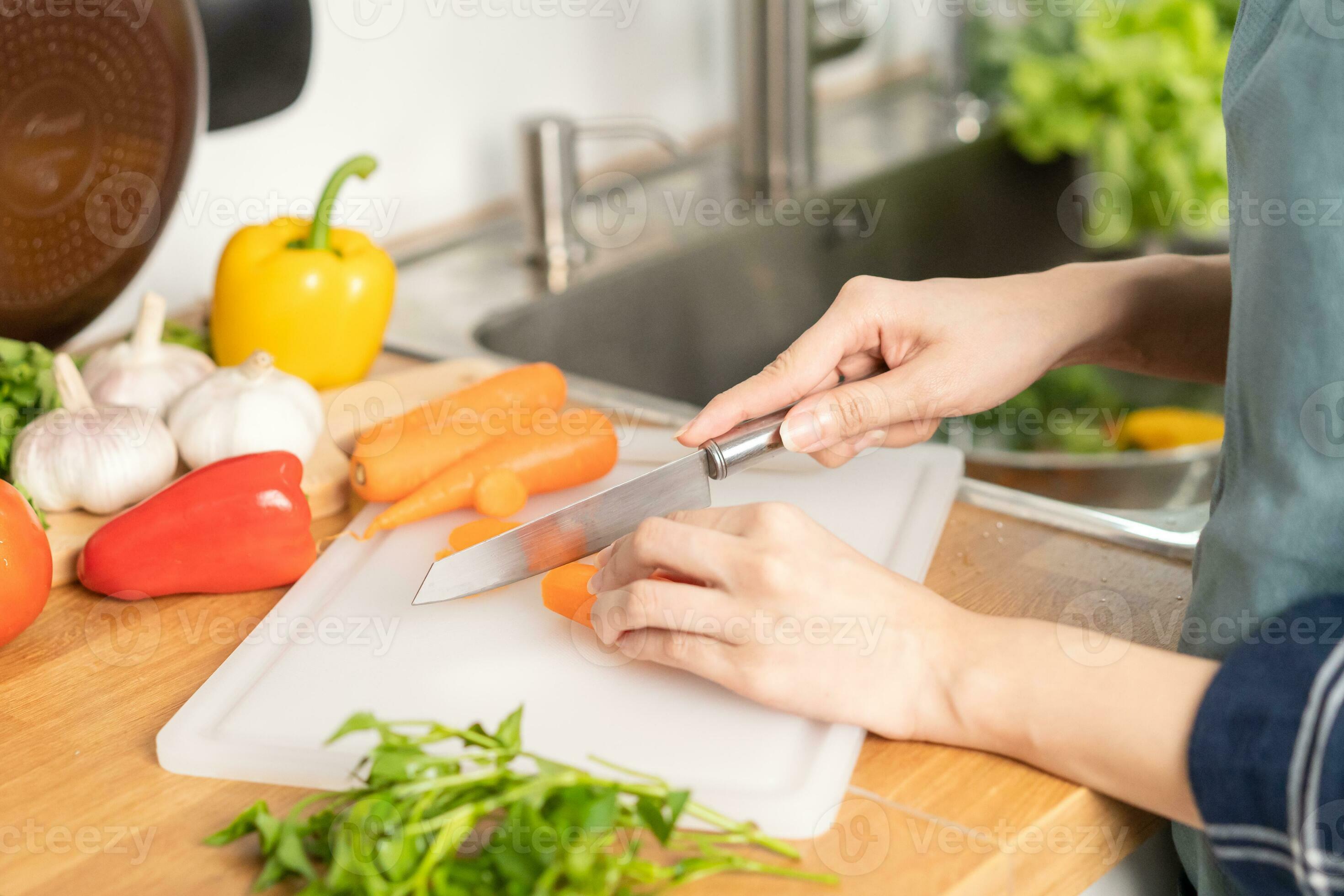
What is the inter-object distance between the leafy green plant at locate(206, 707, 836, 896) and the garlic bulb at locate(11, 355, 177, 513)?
0.36 meters

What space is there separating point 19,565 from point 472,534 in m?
0.28

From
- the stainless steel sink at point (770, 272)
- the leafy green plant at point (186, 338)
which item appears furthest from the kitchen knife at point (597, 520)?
the stainless steel sink at point (770, 272)

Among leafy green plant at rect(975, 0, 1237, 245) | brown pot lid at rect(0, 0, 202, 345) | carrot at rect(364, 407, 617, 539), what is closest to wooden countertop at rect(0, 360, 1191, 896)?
carrot at rect(364, 407, 617, 539)

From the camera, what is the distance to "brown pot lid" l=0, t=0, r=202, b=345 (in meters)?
0.86

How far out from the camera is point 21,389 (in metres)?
0.92

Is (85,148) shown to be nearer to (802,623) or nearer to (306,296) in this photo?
(306,296)

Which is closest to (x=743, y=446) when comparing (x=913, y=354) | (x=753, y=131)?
(x=913, y=354)

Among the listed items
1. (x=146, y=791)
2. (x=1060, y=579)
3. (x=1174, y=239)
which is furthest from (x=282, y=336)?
(x=1174, y=239)

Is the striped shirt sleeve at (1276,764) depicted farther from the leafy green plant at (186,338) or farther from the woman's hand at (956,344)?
the leafy green plant at (186,338)

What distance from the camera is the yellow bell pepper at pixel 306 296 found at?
3.53 ft

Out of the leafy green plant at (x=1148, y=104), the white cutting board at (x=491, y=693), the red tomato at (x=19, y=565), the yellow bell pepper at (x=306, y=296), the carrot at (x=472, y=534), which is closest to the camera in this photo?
the white cutting board at (x=491, y=693)

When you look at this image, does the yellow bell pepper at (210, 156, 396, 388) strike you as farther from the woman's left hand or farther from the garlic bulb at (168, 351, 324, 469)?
the woman's left hand

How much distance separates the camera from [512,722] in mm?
601

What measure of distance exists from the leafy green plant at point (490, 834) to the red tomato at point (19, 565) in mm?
248
